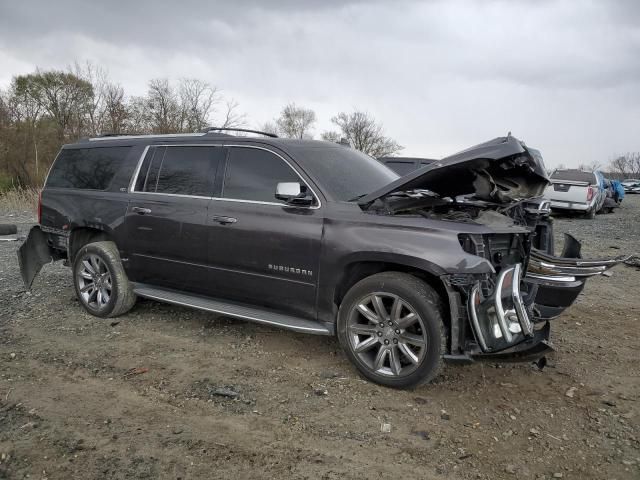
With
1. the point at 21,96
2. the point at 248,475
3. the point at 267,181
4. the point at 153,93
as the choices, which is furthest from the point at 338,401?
the point at 21,96

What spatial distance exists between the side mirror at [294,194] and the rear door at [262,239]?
5cm

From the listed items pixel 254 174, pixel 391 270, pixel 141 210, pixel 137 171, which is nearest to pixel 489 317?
pixel 391 270

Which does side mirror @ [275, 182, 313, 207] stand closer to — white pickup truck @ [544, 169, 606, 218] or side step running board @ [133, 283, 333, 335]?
side step running board @ [133, 283, 333, 335]

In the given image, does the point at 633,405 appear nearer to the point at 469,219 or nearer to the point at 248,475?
the point at 469,219

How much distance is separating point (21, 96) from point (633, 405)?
36.4 m

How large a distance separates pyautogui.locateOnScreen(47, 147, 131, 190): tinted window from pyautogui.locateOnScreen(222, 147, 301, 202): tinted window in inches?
60.8

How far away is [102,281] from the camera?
17.3 ft

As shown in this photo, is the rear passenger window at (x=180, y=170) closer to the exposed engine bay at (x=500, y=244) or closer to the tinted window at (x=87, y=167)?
the tinted window at (x=87, y=167)

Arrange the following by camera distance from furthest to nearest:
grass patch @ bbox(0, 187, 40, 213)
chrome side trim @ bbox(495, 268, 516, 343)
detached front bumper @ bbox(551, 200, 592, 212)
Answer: grass patch @ bbox(0, 187, 40, 213), detached front bumper @ bbox(551, 200, 592, 212), chrome side trim @ bbox(495, 268, 516, 343)

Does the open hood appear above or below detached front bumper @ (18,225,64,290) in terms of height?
above

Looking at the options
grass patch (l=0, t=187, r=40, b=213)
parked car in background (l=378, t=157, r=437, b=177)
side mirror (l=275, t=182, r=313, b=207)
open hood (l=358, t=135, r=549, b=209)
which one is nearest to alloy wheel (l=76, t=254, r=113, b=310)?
side mirror (l=275, t=182, r=313, b=207)

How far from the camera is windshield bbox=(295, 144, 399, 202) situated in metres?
4.09

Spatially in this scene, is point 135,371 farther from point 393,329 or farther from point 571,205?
point 571,205

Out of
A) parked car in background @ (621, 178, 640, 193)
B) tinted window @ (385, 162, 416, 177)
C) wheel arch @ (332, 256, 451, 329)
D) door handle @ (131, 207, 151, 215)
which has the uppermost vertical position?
parked car in background @ (621, 178, 640, 193)
